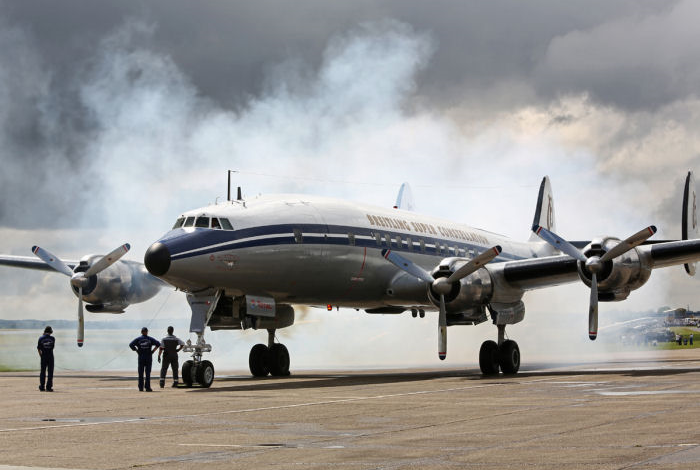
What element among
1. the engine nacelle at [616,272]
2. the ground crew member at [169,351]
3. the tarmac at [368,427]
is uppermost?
the engine nacelle at [616,272]

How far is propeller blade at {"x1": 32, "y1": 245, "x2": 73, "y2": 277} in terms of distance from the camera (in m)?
26.1

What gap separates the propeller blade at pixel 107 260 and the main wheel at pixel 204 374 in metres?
5.84

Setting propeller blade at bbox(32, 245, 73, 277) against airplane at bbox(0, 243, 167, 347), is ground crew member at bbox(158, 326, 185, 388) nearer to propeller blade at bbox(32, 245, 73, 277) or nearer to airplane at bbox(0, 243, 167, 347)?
airplane at bbox(0, 243, 167, 347)

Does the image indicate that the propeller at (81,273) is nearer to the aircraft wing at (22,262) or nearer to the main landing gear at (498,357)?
the aircraft wing at (22,262)

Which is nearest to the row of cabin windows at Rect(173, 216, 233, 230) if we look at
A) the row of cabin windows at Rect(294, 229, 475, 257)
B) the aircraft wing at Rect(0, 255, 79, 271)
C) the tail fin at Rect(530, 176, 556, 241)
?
the row of cabin windows at Rect(294, 229, 475, 257)

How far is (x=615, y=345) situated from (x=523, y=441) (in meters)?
44.5

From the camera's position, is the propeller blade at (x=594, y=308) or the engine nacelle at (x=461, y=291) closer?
the propeller blade at (x=594, y=308)

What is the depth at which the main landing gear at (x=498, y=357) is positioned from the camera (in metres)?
24.4

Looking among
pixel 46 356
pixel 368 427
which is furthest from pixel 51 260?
pixel 368 427

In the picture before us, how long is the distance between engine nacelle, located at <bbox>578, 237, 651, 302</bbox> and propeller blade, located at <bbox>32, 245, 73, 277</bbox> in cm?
1507

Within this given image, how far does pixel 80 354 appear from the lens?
3516cm

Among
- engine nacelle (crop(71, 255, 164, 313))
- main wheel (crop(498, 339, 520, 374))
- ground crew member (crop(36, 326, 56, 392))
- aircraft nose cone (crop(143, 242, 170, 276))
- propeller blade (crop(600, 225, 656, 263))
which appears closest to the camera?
aircraft nose cone (crop(143, 242, 170, 276))

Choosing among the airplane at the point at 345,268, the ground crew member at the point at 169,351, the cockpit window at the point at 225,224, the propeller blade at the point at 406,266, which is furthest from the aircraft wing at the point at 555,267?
the ground crew member at the point at 169,351

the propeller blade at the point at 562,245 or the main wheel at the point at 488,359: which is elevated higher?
the propeller blade at the point at 562,245
